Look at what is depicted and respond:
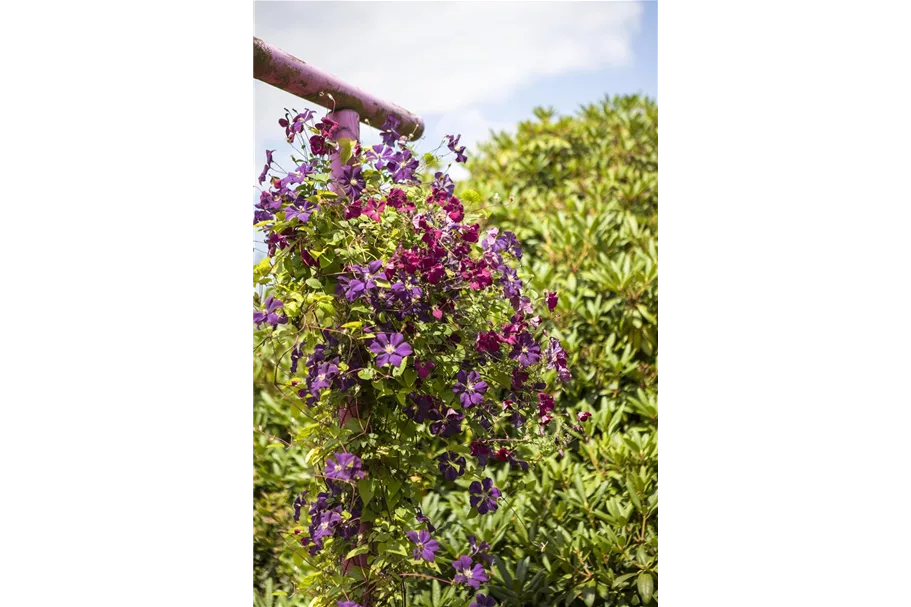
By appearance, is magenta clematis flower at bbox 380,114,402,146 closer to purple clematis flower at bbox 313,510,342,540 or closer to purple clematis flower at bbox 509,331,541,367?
purple clematis flower at bbox 509,331,541,367

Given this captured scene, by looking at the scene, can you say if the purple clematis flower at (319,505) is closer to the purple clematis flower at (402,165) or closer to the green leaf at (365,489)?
the green leaf at (365,489)

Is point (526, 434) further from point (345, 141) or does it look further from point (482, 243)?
point (345, 141)

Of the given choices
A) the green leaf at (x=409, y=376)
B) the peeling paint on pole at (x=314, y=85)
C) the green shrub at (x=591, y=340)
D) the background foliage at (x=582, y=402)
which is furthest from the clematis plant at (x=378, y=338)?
the background foliage at (x=582, y=402)

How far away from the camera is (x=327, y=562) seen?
1.99m

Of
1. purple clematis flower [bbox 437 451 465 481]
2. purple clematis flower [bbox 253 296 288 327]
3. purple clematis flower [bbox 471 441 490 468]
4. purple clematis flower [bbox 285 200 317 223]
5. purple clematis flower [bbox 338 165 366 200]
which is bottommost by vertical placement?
purple clematis flower [bbox 437 451 465 481]

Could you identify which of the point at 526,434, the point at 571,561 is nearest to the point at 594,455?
the point at 571,561

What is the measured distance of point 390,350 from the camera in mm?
1730

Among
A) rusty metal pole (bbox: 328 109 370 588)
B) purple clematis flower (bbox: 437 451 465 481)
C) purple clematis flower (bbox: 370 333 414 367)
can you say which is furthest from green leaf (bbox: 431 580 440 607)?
purple clematis flower (bbox: 370 333 414 367)

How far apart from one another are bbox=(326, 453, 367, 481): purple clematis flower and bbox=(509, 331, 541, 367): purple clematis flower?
533mm

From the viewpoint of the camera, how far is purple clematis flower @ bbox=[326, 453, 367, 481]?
1.79 m

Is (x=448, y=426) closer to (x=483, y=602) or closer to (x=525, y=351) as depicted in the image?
(x=525, y=351)
